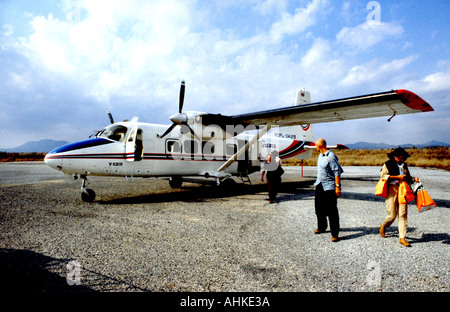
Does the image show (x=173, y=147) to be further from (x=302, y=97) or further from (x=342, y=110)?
(x=302, y=97)

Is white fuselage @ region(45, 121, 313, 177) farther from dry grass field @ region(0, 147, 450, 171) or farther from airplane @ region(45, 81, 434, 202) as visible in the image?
dry grass field @ region(0, 147, 450, 171)

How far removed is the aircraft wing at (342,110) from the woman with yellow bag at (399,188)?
284 cm

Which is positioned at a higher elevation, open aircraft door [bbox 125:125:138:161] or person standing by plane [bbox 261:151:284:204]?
open aircraft door [bbox 125:125:138:161]

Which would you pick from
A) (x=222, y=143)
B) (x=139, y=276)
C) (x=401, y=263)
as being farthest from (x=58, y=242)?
(x=222, y=143)

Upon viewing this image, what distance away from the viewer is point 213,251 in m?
4.25

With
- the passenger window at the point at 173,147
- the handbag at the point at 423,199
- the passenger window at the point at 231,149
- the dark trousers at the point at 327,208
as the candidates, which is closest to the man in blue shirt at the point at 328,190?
the dark trousers at the point at 327,208

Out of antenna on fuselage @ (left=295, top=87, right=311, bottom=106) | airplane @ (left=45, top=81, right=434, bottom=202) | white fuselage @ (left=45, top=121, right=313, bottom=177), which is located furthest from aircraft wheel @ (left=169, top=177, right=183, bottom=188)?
antenna on fuselage @ (left=295, top=87, right=311, bottom=106)

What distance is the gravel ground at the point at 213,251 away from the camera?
10.4 feet

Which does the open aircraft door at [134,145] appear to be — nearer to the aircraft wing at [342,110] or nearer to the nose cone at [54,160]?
the nose cone at [54,160]

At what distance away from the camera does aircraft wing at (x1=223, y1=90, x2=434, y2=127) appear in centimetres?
679

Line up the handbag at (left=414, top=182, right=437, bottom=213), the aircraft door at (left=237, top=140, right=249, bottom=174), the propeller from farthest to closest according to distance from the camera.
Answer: the aircraft door at (left=237, top=140, right=249, bottom=174) → the propeller → the handbag at (left=414, top=182, right=437, bottom=213)
